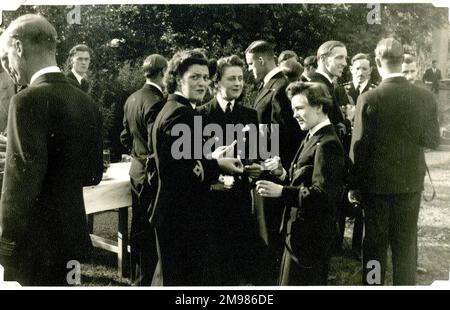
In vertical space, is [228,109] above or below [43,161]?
above

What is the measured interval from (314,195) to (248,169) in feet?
1.98

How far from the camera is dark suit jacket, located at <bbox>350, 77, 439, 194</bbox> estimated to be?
282 cm

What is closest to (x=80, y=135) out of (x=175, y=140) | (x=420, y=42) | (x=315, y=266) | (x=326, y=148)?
(x=175, y=140)

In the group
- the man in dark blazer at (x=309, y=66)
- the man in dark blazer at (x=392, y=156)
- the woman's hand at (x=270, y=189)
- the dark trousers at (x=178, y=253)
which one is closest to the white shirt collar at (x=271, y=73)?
the man in dark blazer at (x=309, y=66)

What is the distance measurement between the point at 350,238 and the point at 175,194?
1.30 meters

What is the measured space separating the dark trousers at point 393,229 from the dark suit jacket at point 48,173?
168 centimetres

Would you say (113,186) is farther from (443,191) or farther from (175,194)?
(443,191)

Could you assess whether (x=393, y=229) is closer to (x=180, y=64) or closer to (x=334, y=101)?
(x=334, y=101)

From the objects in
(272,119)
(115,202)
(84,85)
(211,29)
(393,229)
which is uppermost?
(211,29)

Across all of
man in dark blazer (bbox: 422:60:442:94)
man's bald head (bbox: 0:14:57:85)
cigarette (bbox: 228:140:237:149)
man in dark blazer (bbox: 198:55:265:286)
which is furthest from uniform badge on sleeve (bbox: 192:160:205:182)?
man in dark blazer (bbox: 422:60:442:94)

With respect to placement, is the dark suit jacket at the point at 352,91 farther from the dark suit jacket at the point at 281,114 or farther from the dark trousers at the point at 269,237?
the dark trousers at the point at 269,237

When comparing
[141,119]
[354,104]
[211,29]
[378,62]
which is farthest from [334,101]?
[141,119]

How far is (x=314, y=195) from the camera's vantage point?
2445 mm
